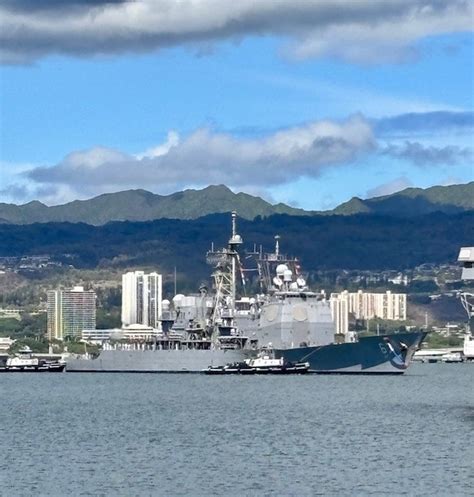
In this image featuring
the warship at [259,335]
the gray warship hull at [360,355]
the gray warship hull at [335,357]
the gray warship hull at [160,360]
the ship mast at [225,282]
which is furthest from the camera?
the ship mast at [225,282]

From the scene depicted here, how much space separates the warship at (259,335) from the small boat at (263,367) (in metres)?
1.77

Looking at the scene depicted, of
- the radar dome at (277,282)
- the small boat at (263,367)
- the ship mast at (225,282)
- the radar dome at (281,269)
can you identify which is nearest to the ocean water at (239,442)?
the small boat at (263,367)

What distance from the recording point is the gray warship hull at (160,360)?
5094 inches

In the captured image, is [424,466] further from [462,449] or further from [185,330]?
[185,330]

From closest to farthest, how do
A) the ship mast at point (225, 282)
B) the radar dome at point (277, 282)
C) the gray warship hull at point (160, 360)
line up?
the gray warship hull at point (160, 360) < the radar dome at point (277, 282) < the ship mast at point (225, 282)

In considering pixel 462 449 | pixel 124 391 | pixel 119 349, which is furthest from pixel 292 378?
pixel 462 449

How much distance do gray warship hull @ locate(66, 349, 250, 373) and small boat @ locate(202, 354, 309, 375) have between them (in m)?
2.80

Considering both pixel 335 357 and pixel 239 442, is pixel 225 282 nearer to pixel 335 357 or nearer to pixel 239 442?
pixel 335 357

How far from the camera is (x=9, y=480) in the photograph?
49.0m

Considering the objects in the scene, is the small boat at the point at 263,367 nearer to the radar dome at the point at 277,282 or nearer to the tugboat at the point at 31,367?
the radar dome at the point at 277,282

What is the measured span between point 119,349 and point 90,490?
95500mm

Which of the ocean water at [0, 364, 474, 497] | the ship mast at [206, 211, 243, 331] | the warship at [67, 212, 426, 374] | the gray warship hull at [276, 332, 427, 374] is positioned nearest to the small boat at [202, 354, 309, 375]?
the gray warship hull at [276, 332, 427, 374]

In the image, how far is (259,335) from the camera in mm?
129500

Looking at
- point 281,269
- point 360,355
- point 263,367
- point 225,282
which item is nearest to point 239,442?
point 263,367
